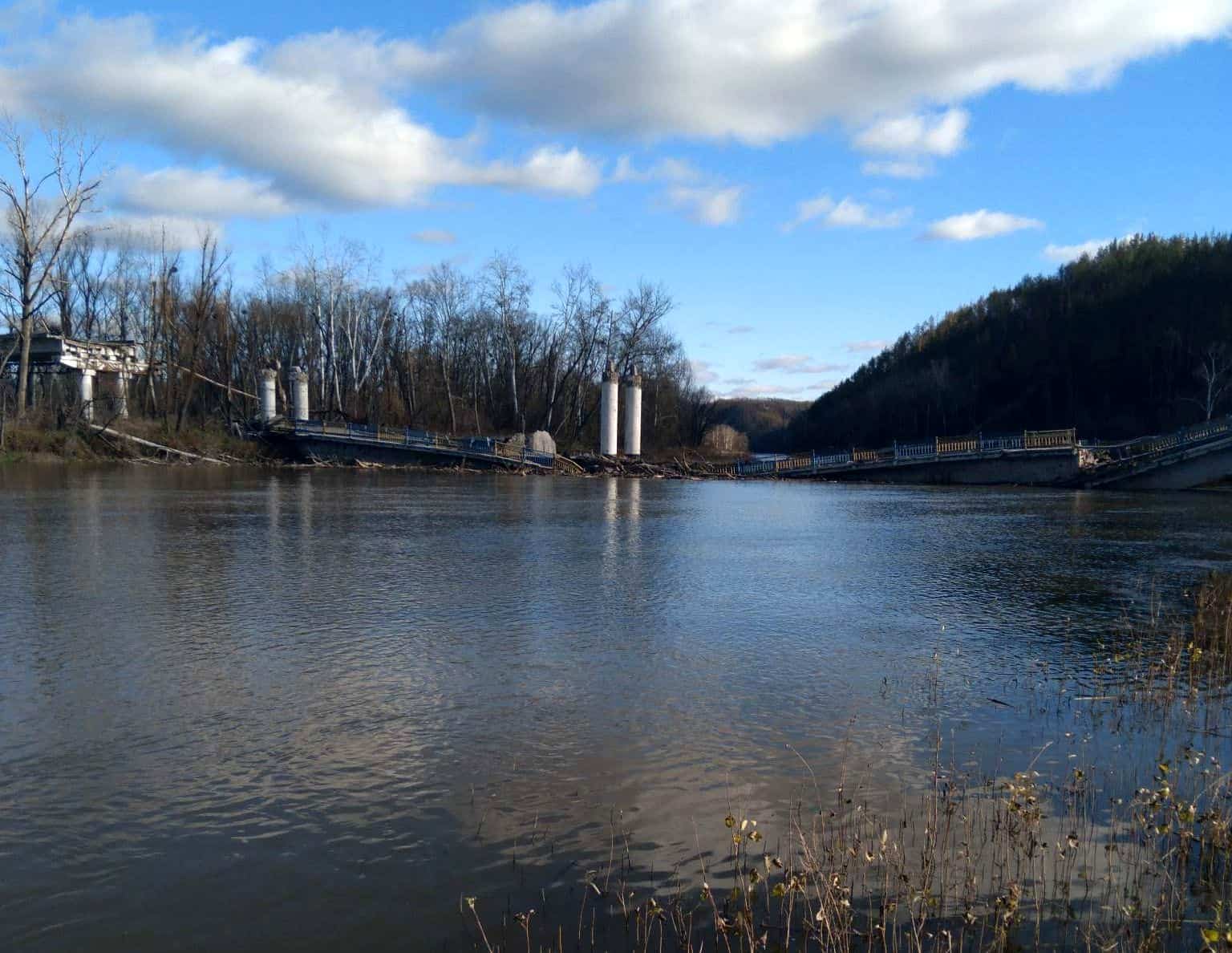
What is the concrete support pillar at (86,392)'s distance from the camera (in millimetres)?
48000

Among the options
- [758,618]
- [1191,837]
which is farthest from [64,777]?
[758,618]

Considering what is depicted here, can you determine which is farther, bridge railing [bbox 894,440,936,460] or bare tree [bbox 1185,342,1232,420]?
bare tree [bbox 1185,342,1232,420]

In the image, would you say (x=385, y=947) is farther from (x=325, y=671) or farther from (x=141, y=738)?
(x=325, y=671)

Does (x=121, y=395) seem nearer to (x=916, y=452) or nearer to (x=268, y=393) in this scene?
(x=268, y=393)

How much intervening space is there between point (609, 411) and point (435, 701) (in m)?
47.8

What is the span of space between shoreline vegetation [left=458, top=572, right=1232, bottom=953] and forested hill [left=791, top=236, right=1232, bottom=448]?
3358 inches

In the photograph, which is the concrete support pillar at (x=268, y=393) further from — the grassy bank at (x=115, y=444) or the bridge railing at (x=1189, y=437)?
the bridge railing at (x=1189, y=437)

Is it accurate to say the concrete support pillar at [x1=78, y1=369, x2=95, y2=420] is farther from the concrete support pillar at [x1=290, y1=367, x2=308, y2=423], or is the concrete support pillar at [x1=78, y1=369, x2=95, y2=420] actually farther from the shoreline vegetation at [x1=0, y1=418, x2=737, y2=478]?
the concrete support pillar at [x1=290, y1=367, x2=308, y2=423]

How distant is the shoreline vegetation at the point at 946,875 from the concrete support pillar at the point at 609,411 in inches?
1913

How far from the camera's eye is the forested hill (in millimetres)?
89625

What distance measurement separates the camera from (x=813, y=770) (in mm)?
6496

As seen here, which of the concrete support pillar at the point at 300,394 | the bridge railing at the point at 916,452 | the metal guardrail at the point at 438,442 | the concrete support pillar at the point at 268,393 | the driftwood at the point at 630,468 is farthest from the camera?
the concrete support pillar at the point at 268,393

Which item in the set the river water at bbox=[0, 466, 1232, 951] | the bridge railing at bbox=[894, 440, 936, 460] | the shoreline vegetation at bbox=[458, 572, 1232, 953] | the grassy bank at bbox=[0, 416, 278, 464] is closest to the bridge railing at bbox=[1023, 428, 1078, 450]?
the bridge railing at bbox=[894, 440, 936, 460]

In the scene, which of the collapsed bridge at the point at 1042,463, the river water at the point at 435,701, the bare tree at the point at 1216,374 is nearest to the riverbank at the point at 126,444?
the collapsed bridge at the point at 1042,463
